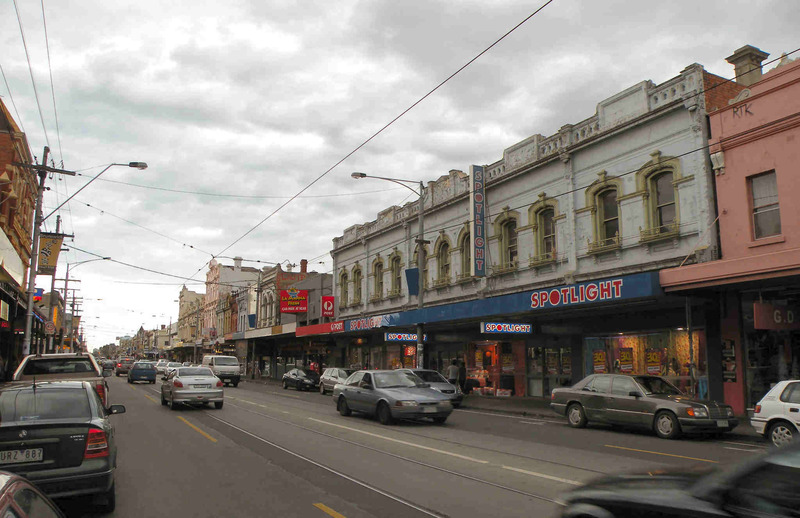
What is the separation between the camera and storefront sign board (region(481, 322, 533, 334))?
22938mm

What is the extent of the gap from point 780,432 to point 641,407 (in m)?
2.90

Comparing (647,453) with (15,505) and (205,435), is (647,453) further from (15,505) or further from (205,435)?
(15,505)

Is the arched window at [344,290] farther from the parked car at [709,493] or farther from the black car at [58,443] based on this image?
the parked car at [709,493]

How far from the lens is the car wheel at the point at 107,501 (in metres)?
6.71

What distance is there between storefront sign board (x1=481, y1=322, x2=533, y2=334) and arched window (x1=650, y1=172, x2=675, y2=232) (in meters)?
6.43

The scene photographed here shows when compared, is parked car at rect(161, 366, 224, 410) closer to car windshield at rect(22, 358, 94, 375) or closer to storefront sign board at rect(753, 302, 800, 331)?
car windshield at rect(22, 358, 94, 375)

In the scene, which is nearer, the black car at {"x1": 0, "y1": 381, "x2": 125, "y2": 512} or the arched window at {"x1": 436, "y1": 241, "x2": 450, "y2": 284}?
the black car at {"x1": 0, "y1": 381, "x2": 125, "y2": 512}

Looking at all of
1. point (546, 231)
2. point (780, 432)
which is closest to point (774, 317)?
point (780, 432)

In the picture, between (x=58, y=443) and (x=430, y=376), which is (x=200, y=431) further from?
(x=430, y=376)

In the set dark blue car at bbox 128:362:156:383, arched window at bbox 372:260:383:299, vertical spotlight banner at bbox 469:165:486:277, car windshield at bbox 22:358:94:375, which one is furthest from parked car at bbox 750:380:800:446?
dark blue car at bbox 128:362:156:383

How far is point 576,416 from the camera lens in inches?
623

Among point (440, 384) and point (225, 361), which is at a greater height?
point (225, 361)

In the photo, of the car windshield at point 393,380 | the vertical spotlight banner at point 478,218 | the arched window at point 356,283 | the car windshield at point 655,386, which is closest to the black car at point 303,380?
the arched window at point 356,283

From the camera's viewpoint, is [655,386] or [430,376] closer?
[655,386]
